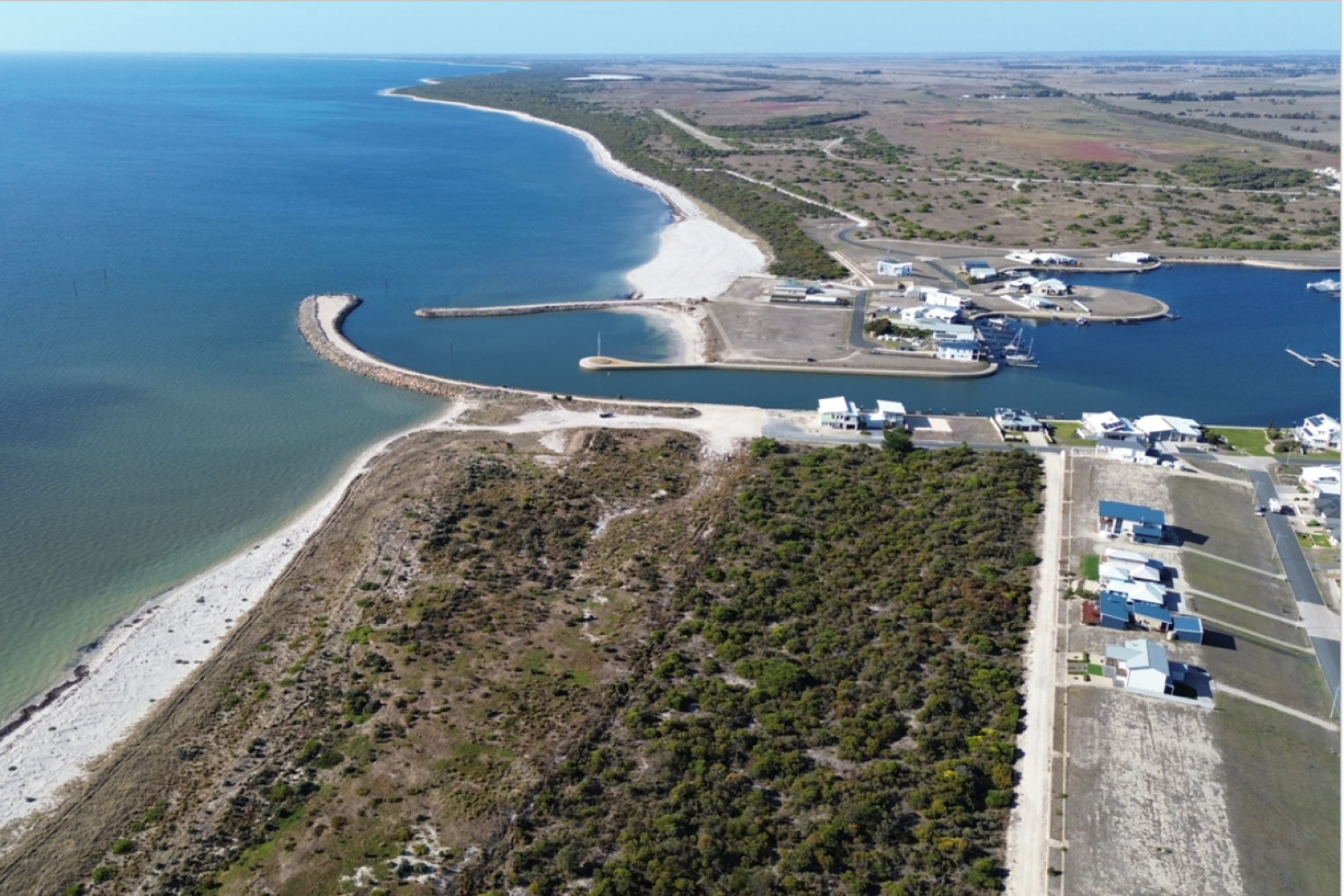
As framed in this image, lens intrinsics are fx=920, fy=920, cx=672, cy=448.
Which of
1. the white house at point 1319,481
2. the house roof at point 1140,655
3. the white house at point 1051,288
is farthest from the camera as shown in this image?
the white house at point 1051,288

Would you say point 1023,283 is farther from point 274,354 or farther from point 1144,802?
point 1144,802

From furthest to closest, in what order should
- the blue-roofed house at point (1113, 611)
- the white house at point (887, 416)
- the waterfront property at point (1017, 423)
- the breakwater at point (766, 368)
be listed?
1. the breakwater at point (766, 368)
2. the waterfront property at point (1017, 423)
3. the white house at point (887, 416)
4. the blue-roofed house at point (1113, 611)

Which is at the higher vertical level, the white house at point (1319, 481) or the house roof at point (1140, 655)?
the white house at point (1319, 481)

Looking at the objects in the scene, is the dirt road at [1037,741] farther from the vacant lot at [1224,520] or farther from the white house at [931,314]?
the white house at [931,314]

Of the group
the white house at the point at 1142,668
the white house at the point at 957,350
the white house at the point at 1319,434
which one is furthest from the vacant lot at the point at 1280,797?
the white house at the point at 957,350

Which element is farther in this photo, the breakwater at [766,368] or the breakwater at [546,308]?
the breakwater at [546,308]

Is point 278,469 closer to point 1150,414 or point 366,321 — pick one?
point 366,321

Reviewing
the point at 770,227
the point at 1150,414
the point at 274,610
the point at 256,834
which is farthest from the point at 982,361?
the point at 256,834
